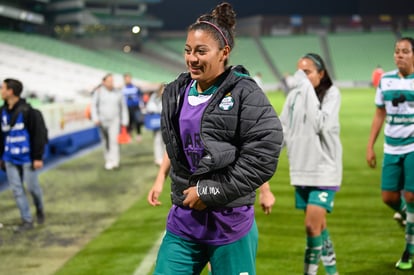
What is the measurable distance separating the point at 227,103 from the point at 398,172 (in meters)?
3.37

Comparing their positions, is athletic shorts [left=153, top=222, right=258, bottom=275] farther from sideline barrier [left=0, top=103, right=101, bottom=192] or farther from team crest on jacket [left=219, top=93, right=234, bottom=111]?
sideline barrier [left=0, top=103, right=101, bottom=192]

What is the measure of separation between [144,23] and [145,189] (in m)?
61.9

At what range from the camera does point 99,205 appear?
392 inches

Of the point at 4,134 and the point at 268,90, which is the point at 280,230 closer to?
the point at 4,134

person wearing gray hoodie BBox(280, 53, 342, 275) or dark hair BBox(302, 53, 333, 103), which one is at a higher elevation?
dark hair BBox(302, 53, 333, 103)

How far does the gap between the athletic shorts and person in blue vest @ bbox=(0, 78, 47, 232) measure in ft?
18.2

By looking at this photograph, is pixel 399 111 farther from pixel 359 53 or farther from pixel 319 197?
pixel 359 53

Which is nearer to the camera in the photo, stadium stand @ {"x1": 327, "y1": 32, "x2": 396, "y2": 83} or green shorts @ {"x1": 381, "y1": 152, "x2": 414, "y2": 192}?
green shorts @ {"x1": 381, "y1": 152, "x2": 414, "y2": 192}

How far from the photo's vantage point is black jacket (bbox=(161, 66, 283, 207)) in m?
Result: 3.02

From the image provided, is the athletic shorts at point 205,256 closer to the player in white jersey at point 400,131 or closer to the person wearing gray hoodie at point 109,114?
the player in white jersey at point 400,131

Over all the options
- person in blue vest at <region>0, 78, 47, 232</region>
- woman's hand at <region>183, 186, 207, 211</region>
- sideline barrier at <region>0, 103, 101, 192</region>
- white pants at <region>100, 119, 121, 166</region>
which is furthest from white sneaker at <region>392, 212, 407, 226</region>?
sideline barrier at <region>0, 103, 101, 192</region>

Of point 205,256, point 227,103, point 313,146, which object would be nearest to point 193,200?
point 205,256

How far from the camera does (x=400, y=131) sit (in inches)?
231

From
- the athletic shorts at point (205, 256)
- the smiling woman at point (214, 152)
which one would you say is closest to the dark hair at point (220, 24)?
the smiling woman at point (214, 152)
